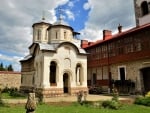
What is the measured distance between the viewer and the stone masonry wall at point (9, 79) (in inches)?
1315

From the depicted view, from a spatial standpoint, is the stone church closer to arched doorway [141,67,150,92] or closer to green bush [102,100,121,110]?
arched doorway [141,67,150,92]

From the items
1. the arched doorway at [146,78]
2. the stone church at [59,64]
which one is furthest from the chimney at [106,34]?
the arched doorway at [146,78]

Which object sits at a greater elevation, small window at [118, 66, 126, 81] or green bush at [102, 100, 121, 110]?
small window at [118, 66, 126, 81]

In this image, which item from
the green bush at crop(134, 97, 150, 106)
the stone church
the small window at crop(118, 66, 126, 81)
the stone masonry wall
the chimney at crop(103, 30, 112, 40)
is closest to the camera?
the green bush at crop(134, 97, 150, 106)

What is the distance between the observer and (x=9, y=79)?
34.5 m

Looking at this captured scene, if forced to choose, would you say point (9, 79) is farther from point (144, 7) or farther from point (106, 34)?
point (144, 7)

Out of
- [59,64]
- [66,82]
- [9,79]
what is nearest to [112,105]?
[59,64]

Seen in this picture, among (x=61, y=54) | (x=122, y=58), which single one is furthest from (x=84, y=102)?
(x=122, y=58)

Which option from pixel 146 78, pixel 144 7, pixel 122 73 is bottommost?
pixel 146 78

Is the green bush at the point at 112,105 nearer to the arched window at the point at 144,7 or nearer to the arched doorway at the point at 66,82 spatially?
the arched doorway at the point at 66,82

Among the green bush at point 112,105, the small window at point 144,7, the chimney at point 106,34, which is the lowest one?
the green bush at point 112,105

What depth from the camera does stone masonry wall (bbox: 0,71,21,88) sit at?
33.4m

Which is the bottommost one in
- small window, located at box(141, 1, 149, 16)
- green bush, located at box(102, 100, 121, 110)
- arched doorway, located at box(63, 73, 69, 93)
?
green bush, located at box(102, 100, 121, 110)

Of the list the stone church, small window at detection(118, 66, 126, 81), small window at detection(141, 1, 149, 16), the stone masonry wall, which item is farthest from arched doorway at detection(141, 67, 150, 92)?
the stone masonry wall
